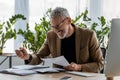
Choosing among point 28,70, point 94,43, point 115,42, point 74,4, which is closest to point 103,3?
point 74,4

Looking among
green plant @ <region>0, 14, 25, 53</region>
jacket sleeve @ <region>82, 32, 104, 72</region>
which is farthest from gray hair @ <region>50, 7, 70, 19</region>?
green plant @ <region>0, 14, 25, 53</region>

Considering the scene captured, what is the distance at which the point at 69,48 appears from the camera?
2.98m

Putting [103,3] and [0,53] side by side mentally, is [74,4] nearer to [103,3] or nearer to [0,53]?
[103,3]

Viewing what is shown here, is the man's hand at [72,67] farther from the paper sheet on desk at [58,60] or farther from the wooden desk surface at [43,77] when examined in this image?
the wooden desk surface at [43,77]

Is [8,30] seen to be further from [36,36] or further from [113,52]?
[113,52]

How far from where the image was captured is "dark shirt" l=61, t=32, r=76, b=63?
116 inches

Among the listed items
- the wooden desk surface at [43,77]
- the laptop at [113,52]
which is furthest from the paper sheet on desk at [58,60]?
the laptop at [113,52]

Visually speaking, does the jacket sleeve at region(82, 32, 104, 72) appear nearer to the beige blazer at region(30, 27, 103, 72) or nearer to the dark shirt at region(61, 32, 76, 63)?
the beige blazer at region(30, 27, 103, 72)

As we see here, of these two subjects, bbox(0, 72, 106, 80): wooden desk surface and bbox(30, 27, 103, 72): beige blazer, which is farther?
bbox(30, 27, 103, 72): beige blazer

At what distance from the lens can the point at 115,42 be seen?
1.80 metres

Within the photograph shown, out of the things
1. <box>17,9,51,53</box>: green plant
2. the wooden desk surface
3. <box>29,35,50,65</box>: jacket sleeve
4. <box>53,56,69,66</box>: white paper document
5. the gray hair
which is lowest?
the wooden desk surface

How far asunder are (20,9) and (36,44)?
67 centimetres

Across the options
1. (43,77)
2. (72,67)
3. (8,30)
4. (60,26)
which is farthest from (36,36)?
(43,77)

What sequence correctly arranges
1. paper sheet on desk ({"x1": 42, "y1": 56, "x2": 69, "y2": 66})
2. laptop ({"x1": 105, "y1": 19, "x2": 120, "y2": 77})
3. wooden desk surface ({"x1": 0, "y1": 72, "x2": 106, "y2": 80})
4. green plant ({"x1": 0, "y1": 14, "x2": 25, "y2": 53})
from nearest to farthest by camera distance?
laptop ({"x1": 105, "y1": 19, "x2": 120, "y2": 77}) < wooden desk surface ({"x1": 0, "y1": 72, "x2": 106, "y2": 80}) < paper sheet on desk ({"x1": 42, "y1": 56, "x2": 69, "y2": 66}) < green plant ({"x1": 0, "y1": 14, "x2": 25, "y2": 53})
